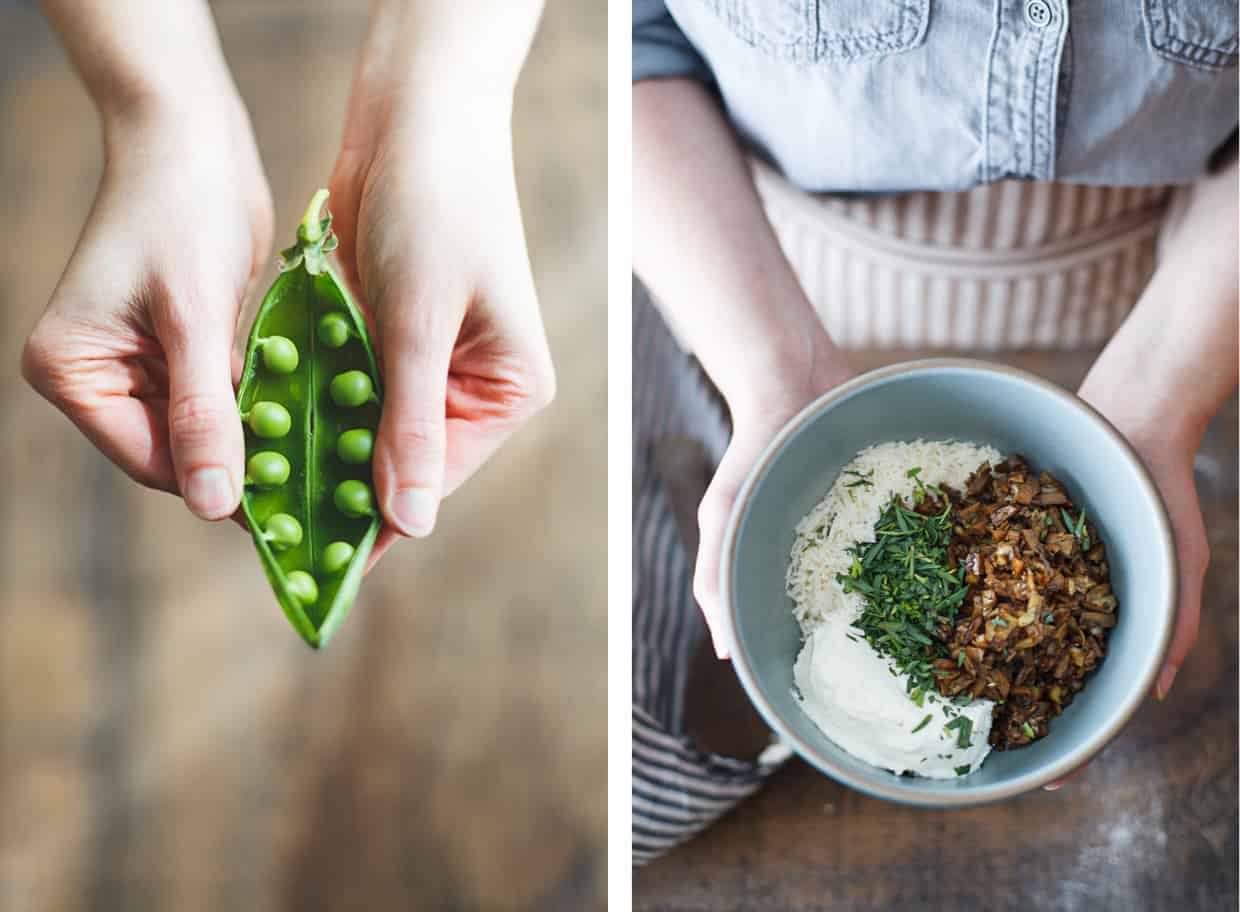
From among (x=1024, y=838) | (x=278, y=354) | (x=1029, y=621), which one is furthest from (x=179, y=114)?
(x=1024, y=838)

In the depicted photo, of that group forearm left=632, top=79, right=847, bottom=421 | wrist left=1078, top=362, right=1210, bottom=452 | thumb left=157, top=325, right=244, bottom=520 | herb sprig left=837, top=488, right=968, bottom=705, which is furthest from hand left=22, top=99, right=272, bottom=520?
wrist left=1078, top=362, right=1210, bottom=452

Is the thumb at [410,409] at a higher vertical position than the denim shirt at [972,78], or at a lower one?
lower

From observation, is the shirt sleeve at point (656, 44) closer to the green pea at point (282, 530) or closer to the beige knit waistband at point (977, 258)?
the beige knit waistband at point (977, 258)

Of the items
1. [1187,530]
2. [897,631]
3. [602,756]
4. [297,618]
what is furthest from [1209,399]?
[297,618]

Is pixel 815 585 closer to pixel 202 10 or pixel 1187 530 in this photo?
pixel 1187 530

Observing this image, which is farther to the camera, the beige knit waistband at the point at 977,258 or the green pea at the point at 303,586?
the beige knit waistband at the point at 977,258

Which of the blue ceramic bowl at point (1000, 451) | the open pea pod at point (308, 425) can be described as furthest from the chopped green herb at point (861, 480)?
the open pea pod at point (308, 425)

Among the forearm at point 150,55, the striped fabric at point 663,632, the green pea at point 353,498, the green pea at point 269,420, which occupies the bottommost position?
the striped fabric at point 663,632

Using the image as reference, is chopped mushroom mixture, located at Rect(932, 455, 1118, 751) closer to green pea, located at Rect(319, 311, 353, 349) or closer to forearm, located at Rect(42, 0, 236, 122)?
green pea, located at Rect(319, 311, 353, 349)

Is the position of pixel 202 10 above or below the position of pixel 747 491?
above
